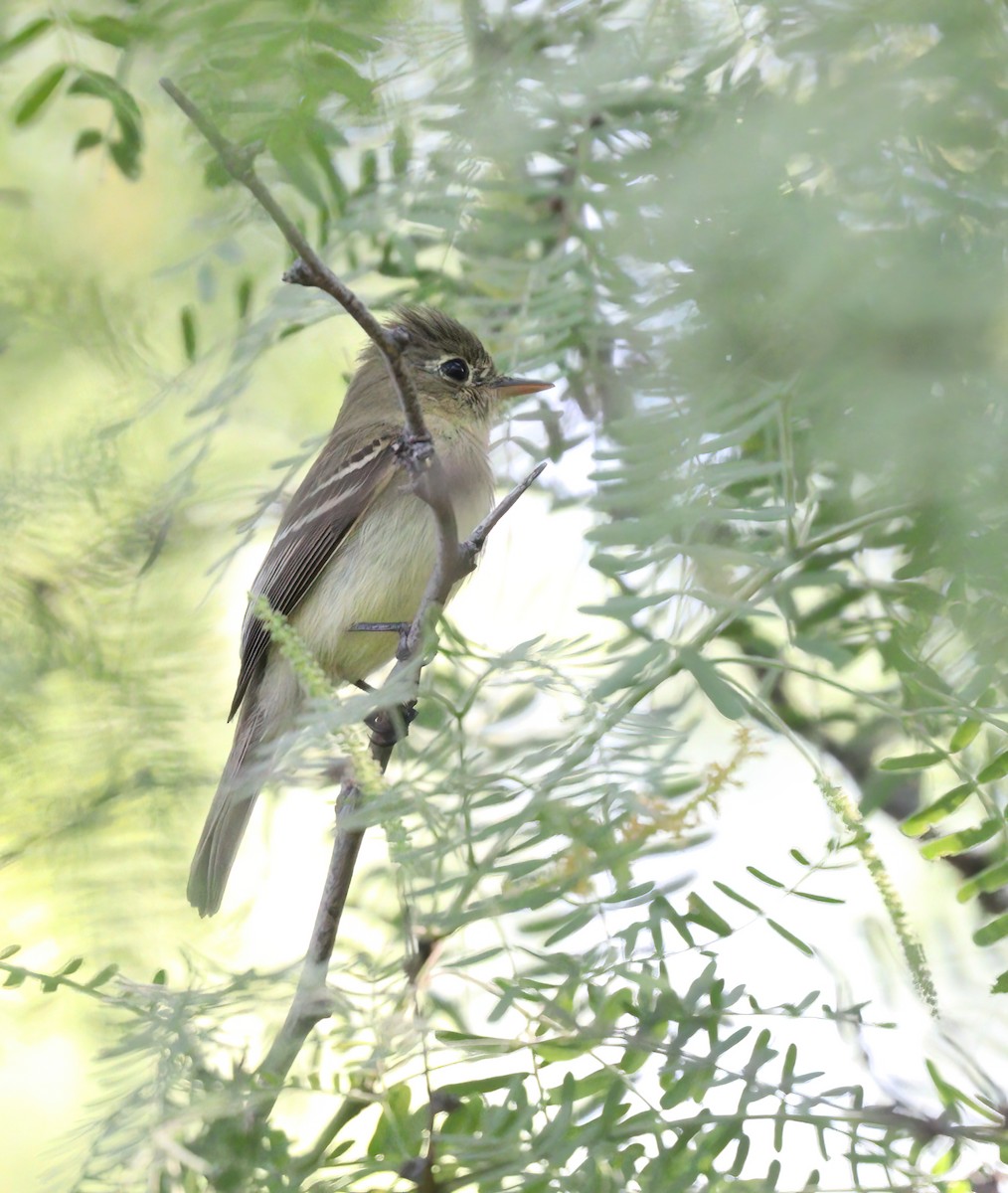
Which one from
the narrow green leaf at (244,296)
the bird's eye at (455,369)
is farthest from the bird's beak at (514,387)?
the narrow green leaf at (244,296)

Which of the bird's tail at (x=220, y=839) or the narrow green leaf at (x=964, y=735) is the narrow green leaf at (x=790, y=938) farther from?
the bird's tail at (x=220, y=839)

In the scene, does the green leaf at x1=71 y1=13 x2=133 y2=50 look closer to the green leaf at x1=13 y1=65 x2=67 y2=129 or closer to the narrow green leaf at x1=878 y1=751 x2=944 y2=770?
the green leaf at x1=13 y1=65 x2=67 y2=129

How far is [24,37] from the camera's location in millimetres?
1610

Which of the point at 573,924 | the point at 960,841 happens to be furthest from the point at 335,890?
the point at 960,841

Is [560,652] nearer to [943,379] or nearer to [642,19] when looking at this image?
[943,379]

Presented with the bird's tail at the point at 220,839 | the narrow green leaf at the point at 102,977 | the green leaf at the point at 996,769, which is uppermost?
the bird's tail at the point at 220,839

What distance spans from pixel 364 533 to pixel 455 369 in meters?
0.50

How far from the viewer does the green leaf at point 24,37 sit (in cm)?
160

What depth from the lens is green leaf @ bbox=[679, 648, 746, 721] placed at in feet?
3.95

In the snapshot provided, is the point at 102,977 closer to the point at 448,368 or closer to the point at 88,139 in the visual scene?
the point at 88,139

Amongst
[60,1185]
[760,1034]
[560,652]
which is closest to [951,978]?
[760,1034]

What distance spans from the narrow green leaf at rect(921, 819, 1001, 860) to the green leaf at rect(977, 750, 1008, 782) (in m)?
0.04

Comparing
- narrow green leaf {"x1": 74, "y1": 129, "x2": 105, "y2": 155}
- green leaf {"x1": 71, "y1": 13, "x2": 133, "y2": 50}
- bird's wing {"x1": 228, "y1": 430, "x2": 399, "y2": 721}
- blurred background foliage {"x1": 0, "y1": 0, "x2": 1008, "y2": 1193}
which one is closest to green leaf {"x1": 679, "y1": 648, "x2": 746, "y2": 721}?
blurred background foliage {"x1": 0, "y1": 0, "x2": 1008, "y2": 1193}

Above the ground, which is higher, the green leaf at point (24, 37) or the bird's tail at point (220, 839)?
the green leaf at point (24, 37)
